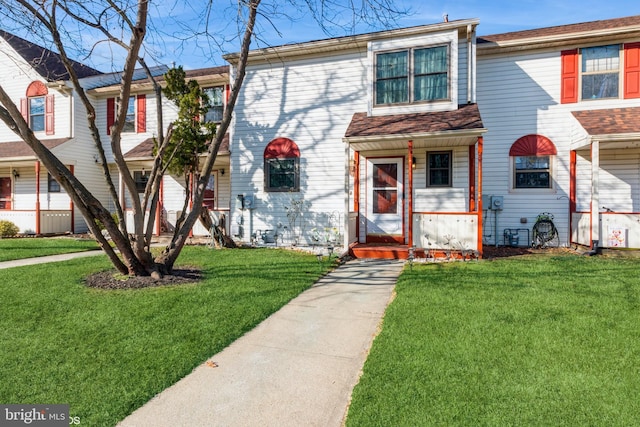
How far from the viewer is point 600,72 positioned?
959cm

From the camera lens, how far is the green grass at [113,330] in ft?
9.31

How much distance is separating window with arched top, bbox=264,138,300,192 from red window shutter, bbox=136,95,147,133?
6.20 metres

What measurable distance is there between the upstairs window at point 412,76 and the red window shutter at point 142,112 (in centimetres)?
936

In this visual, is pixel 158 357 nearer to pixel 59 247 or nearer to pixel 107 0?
pixel 107 0

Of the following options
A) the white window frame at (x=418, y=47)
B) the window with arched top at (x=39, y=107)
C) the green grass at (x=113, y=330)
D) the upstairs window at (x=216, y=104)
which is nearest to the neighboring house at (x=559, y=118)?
the white window frame at (x=418, y=47)

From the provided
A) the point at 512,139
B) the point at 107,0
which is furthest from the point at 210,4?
the point at 512,139

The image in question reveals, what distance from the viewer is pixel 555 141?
391 inches

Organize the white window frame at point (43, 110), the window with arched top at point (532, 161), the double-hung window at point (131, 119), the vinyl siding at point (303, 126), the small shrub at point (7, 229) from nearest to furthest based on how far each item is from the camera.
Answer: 1. the window with arched top at point (532, 161)
2. the vinyl siding at point (303, 126)
3. the small shrub at point (7, 229)
4. the double-hung window at point (131, 119)
5. the white window frame at point (43, 110)

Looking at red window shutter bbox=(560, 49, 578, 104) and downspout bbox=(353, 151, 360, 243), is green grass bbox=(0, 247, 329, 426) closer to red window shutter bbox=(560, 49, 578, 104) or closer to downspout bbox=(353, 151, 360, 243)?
downspout bbox=(353, 151, 360, 243)

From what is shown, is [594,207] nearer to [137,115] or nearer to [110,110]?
[137,115]

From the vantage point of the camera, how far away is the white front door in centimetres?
1009

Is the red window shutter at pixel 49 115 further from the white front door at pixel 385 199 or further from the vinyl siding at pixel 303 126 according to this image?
the white front door at pixel 385 199

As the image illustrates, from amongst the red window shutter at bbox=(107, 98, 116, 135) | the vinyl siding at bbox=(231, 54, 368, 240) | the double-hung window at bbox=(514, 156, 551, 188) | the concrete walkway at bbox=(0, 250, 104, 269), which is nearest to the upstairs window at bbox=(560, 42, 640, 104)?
the double-hung window at bbox=(514, 156, 551, 188)

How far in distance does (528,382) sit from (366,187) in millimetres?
7766
